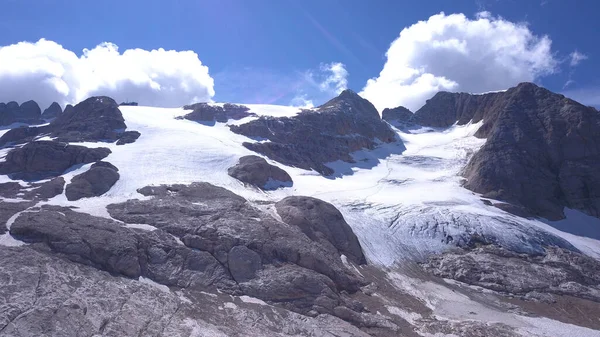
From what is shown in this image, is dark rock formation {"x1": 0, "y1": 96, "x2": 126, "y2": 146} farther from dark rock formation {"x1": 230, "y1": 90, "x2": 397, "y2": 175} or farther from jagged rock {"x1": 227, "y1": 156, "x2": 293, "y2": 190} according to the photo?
jagged rock {"x1": 227, "y1": 156, "x2": 293, "y2": 190}

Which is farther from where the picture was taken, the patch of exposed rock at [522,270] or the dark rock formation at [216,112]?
the dark rock formation at [216,112]

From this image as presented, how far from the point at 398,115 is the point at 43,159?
379 feet

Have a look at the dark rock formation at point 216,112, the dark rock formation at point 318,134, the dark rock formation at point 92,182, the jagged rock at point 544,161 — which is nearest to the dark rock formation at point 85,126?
the dark rock formation at point 216,112

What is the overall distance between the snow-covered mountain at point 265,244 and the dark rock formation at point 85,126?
43cm

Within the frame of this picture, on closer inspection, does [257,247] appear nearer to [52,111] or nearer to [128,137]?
[128,137]

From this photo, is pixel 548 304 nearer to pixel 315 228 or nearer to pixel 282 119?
pixel 315 228

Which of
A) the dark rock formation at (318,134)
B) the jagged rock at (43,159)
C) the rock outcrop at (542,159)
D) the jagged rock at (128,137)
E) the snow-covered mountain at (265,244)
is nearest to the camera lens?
the snow-covered mountain at (265,244)

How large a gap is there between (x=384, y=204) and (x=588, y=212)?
31.6m

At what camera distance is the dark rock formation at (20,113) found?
118000 mm

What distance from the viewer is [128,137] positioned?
76750 millimetres

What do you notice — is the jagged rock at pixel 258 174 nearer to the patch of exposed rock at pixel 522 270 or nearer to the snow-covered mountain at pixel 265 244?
the snow-covered mountain at pixel 265 244

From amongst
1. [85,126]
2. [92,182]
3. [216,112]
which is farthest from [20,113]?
[92,182]

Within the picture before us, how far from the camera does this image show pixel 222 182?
58.6 metres

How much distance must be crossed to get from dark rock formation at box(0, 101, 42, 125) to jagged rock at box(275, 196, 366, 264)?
101057 mm
